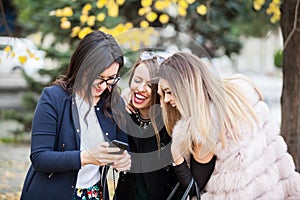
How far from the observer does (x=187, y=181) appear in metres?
2.51

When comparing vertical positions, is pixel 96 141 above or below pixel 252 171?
above

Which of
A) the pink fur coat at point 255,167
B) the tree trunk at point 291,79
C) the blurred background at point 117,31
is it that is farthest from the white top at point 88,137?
the tree trunk at point 291,79

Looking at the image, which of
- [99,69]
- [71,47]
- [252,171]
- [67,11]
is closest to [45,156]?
[99,69]

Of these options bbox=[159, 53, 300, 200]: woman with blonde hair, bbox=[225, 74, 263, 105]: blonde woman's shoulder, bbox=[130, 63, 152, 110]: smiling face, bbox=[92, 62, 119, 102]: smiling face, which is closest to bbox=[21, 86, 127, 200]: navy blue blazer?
bbox=[92, 62, 119, 102]: smiling face

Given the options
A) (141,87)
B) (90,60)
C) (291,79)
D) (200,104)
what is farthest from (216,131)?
(291,79)

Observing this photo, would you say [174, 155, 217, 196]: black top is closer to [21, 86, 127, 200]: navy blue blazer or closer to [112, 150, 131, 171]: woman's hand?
[112, 150, 131, 171]: woman's hand

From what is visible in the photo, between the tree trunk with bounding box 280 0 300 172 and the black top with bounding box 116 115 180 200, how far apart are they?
2.24 meters

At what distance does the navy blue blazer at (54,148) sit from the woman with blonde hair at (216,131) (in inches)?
18.2

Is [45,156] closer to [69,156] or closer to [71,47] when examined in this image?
[69,156]

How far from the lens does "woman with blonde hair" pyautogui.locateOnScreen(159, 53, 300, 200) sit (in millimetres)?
2389

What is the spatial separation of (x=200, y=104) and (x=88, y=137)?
55cm

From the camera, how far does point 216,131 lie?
2.45 meters

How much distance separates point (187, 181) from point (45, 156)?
72 cm

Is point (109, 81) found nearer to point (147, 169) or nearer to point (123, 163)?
point (123, 163)
